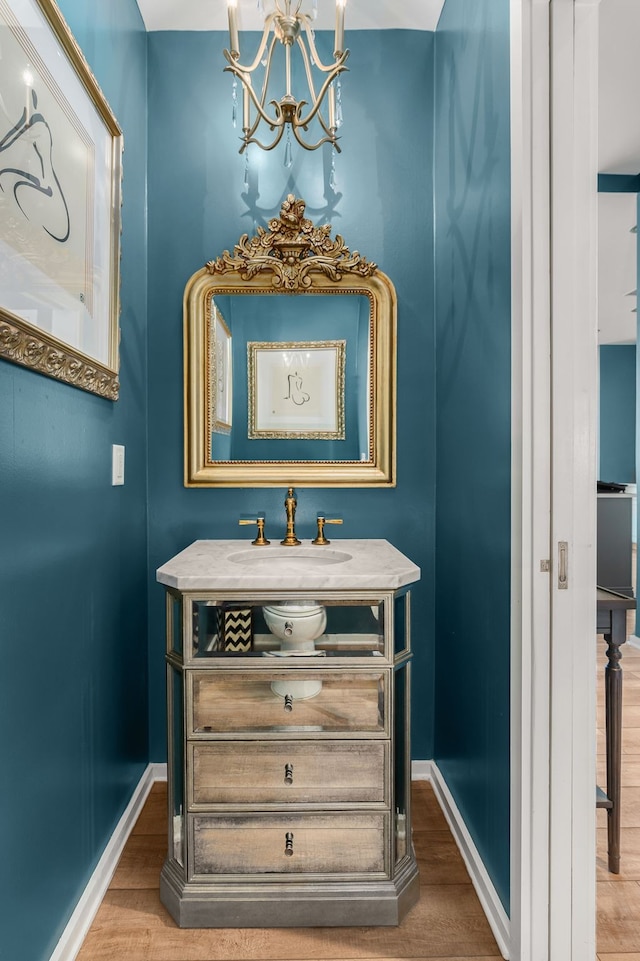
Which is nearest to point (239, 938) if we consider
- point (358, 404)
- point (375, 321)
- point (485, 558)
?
point (485, 558)

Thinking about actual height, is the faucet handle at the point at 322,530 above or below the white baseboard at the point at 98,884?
above

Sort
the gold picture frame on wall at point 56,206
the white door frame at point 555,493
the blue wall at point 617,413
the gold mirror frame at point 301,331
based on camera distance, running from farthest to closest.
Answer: the blue wall at point 617,413 → the gold mirror frame at point 301,331 → the white door frame at point 555,493 → the gold picture frame on wall at point 56,206

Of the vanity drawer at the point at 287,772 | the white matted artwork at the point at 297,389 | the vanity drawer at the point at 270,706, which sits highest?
the white matted artwork at the point at 297,389

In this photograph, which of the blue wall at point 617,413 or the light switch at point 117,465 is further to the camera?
the blue wall at point 617,413

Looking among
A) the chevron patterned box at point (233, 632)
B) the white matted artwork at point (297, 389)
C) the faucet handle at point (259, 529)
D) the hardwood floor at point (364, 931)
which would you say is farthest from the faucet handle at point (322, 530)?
the hardwood floor at point (364, 931)

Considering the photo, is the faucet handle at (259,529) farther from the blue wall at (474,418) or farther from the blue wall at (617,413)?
the blue wall at (617,413)

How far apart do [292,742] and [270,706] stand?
0.10 meters

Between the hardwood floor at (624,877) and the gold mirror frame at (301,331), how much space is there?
129 centimetres

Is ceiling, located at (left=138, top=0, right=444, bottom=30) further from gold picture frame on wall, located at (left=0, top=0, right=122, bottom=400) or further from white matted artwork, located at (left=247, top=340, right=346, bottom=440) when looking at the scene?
white matted artwork, located at (left=247, top=340, right=346, bottom=440)

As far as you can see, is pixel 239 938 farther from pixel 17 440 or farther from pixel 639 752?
pixel 639 752

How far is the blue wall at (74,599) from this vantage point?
1127 millimetres

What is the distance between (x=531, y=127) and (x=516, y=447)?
679 mm

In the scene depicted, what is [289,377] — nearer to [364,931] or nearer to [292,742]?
[292,742]

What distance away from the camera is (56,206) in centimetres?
128
